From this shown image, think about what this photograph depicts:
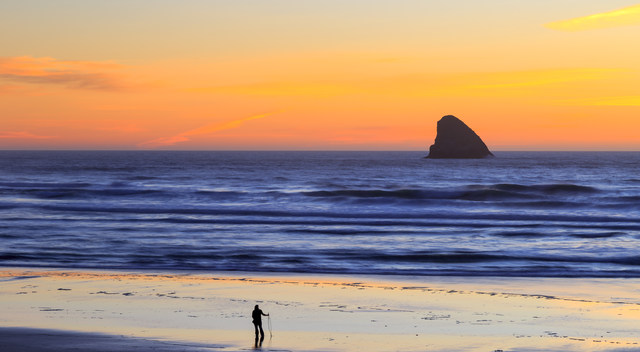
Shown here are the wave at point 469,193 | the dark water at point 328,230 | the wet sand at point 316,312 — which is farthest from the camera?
the wave at point 469,193

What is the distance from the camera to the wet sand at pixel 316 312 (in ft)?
41.8

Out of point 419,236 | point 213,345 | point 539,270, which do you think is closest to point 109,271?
point 213,345

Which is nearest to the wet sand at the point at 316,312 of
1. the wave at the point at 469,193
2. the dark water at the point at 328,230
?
the dark water at the point at 328,230

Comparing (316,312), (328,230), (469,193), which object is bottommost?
(469,193)

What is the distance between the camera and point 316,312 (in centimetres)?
1525

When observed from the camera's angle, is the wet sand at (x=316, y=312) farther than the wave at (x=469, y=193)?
No

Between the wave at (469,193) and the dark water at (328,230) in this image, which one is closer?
the dark water at (328,230)

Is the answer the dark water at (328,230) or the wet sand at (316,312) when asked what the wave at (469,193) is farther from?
the wet sand at (316,312)

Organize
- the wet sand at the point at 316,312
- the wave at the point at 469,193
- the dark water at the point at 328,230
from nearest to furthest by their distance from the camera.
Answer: the wet sand at the point at 316,312 → the dark water at the point at 328,230 → the wave at the point at 469,193

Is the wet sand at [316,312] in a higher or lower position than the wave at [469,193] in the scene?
higher

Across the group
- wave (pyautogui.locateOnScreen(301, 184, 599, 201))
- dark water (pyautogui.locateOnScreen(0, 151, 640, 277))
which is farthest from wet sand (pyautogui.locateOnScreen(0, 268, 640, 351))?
wave (pyautogui.locateOnScreen(301, 184, 599, 201))

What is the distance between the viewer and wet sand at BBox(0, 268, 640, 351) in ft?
41.8

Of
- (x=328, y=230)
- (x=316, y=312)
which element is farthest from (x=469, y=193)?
(x=316, y=312)

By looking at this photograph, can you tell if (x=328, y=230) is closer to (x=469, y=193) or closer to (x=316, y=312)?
(x=316, y=312)
